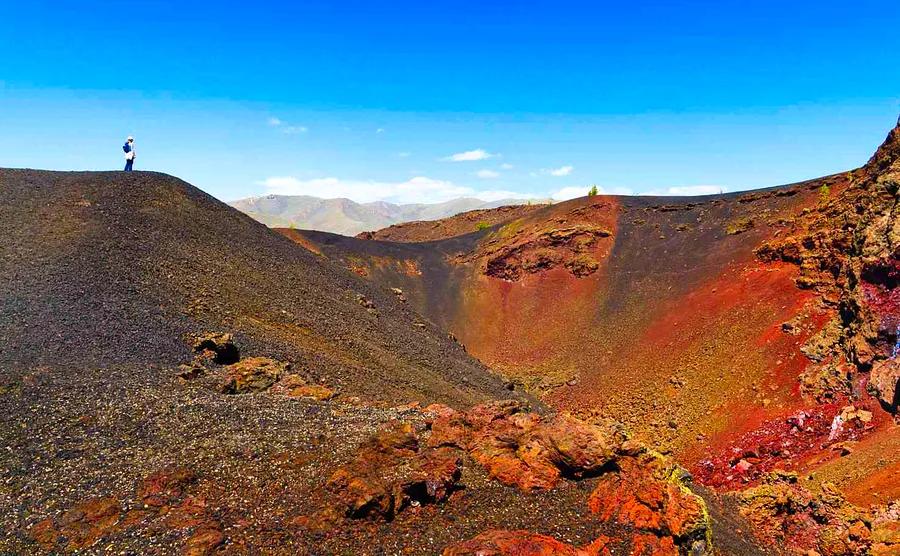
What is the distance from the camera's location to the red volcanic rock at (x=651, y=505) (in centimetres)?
928

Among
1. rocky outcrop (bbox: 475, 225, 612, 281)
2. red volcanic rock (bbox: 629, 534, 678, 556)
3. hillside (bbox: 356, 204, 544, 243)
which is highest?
hillside (bbox: 356, 204, 544, 243)

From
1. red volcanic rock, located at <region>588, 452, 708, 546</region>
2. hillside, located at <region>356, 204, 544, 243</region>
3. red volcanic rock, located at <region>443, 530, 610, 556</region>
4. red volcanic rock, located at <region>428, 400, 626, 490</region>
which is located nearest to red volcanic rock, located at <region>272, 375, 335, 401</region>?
red volcanic rock, located at <region>428, 400, 626, 490</region>

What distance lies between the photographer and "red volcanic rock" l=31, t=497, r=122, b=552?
825 centimetres

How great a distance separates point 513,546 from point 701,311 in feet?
106

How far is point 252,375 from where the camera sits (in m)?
16.6

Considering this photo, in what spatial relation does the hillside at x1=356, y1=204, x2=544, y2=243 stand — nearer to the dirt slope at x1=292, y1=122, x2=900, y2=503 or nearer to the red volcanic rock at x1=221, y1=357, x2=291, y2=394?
the dirt slope at x1=292, y1=122, x2=900, y2=503

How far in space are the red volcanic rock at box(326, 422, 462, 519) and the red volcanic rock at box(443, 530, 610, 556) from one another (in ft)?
5.14

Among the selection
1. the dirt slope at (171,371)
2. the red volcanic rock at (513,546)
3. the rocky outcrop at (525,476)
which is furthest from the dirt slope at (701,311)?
the red volcanic rock at (513,546)

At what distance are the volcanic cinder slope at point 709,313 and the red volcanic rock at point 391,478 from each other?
12.0 meters

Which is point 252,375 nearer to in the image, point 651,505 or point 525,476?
point 525,476

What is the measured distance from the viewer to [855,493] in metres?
16.1

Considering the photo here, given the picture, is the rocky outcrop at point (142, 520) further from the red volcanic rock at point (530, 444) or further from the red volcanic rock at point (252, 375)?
the red volcanic rock at point (252, 375)

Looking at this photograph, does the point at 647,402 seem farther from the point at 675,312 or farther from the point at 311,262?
the point at 311,262

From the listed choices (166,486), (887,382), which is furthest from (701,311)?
(166,486)
